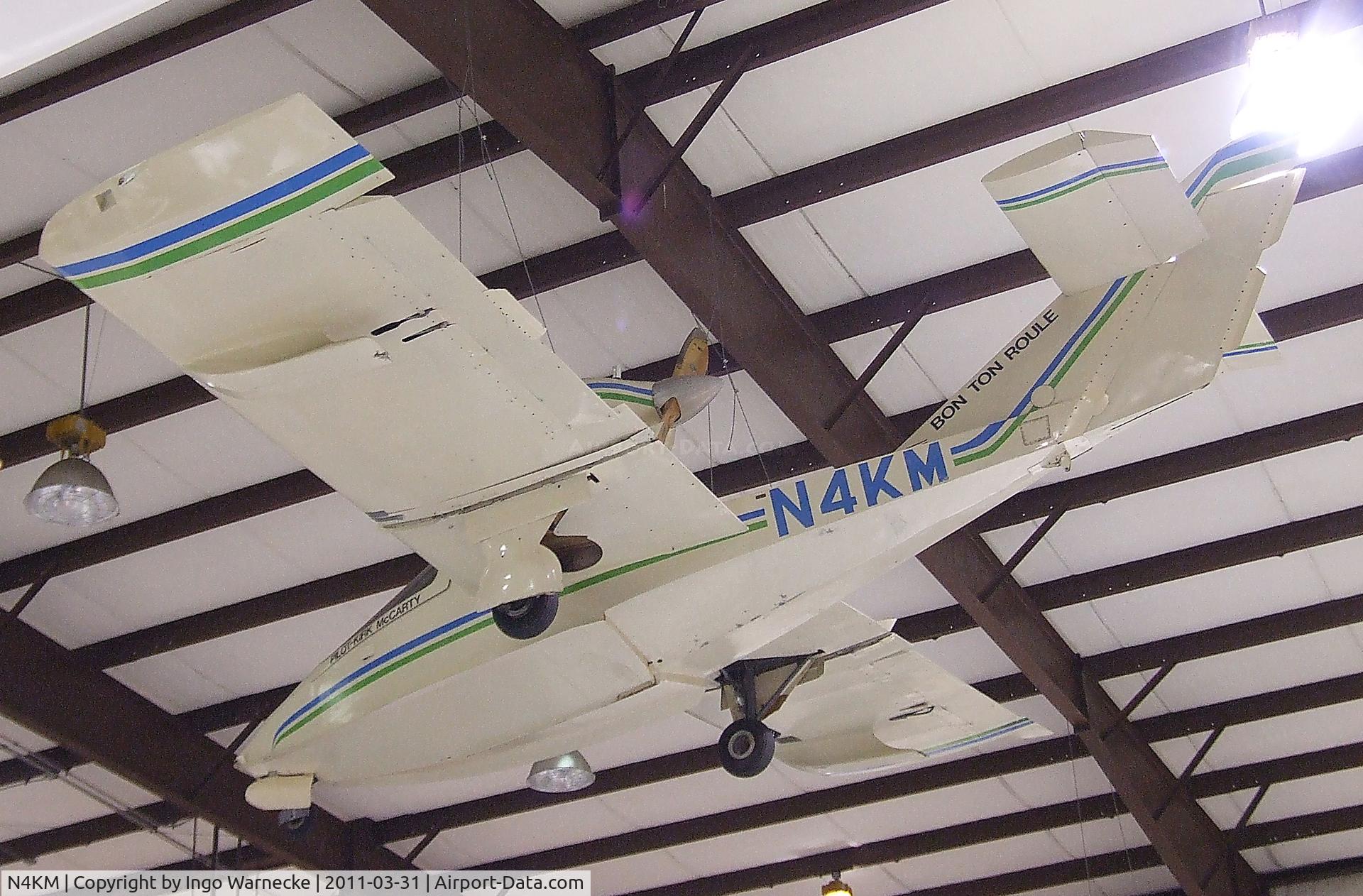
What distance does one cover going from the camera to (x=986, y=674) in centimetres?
1270

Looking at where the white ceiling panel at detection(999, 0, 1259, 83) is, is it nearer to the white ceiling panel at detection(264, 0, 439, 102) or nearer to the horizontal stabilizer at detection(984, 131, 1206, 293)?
the horizontal stabilizer at detection(984, 131, 1206, 293)

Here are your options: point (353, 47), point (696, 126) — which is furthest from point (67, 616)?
point (696, 126)

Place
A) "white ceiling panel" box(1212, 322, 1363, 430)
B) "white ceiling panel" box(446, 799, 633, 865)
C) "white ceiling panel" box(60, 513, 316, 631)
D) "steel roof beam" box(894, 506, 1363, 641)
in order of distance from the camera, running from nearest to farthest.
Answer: "white ceiling panel" box(1212, 322, 1363, 430) → "steel roof beam" box(894, 506, 1363, 641) → "white ceiling panel" box(60, 513, 316, 631) → "white ceiling panel" box(446, 799, 633, 865)

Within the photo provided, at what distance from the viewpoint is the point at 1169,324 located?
6.33 meters

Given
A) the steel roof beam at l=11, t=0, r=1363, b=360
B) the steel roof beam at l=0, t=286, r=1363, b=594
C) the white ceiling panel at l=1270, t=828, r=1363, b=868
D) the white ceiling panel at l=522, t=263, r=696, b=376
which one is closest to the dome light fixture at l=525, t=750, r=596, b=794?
the steel roof beam at l=0, t=286, r=1363, b=594

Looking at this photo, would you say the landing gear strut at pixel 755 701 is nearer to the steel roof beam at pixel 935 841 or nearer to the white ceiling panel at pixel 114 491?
the white ceiling panel at pixel 114 491

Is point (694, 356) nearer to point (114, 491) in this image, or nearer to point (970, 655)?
point (114, 491)

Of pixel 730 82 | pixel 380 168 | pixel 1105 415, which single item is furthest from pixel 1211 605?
pixel 380 168

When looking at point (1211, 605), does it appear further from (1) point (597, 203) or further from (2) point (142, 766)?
(2) point (142, 766)

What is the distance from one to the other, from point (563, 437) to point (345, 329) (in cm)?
102

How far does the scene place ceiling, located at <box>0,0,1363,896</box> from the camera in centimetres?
757

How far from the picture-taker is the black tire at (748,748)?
25.6 feet

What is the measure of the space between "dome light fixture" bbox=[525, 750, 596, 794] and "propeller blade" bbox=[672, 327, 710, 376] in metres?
2.49

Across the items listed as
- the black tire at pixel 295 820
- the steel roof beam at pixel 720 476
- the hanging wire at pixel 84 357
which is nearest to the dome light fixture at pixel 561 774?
the black tire at pixel 295 820
